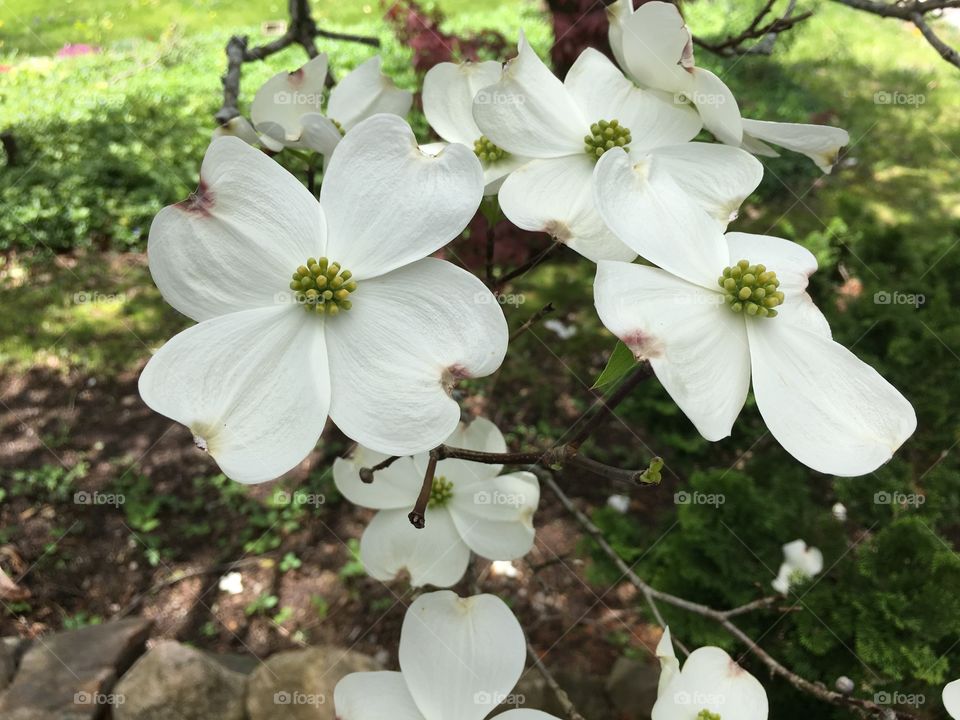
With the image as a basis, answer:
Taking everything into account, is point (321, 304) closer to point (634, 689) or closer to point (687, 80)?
point (687, 80)

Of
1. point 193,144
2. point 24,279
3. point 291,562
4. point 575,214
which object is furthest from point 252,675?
point 193,144

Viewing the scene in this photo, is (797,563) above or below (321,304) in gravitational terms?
below

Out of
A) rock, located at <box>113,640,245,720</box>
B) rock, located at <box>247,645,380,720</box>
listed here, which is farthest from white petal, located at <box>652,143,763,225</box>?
rock, located at <box>113,640,245,720</box>

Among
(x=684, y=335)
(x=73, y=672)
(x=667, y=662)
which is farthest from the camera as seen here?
(x=73, y=672)

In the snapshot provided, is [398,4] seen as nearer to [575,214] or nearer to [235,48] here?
[235,48]

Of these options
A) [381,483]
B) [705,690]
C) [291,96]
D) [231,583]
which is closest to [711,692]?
[705,690]

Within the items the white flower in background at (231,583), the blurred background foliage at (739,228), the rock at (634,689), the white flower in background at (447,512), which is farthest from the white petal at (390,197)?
the white flower in background at (231,583)

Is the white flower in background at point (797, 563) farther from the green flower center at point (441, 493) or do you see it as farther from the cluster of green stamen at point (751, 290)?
the cluster of green stamen at point (751, 290)

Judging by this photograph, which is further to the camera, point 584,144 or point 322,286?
point 584,144
